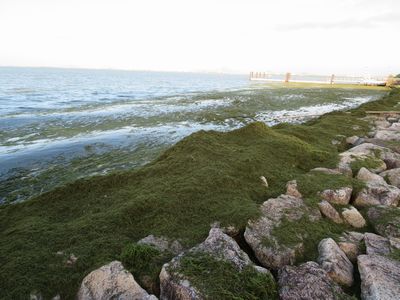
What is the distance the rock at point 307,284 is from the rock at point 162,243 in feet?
5.67

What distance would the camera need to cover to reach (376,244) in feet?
17.4

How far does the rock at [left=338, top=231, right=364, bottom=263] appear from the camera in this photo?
17.0 feet

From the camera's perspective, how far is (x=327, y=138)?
12.9m

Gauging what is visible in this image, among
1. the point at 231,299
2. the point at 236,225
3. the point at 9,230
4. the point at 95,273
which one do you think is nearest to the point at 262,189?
the point at 236,225

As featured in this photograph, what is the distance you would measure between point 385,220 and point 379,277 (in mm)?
2119

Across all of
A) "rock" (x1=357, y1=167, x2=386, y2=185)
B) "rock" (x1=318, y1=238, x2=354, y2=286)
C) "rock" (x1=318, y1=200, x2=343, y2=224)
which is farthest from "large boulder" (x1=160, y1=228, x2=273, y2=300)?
"rock" (x1=357, y1=167, x2=386, y2=185)

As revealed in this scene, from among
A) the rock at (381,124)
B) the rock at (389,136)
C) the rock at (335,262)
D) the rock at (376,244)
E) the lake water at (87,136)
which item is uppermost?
the rock at (335,262)

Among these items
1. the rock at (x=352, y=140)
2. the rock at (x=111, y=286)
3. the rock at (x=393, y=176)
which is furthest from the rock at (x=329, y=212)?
the rock at (x=352, y=140)

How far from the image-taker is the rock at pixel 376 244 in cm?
511

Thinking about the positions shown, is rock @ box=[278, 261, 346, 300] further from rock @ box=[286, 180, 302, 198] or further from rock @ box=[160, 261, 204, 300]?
rock @ box=[286, 180, 302, 198]

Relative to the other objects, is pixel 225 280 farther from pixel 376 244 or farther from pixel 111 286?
pixel 376 244

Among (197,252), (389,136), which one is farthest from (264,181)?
(389,136)

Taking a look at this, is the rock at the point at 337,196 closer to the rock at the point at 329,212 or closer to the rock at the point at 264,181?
the rock at the point at 329,212

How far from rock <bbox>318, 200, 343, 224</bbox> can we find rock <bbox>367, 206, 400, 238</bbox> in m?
0.65
